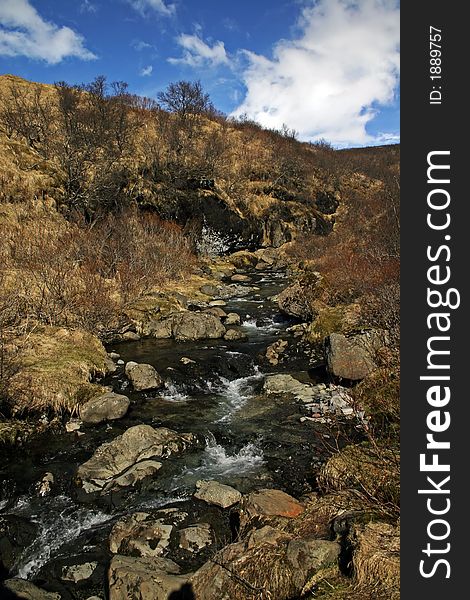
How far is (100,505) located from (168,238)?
20114 mm

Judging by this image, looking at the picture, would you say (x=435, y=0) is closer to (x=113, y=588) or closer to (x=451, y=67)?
(x=451, y=67)

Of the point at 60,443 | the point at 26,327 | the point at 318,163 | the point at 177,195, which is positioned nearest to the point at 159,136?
the point at 177,195

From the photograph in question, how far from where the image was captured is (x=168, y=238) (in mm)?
25016

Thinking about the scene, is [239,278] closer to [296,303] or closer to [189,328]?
[296,303]

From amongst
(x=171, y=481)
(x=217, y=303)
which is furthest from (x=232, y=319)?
(x=171, y=481)

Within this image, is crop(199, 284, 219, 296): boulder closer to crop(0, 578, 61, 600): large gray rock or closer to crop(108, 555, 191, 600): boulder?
crop(0, 578, 61, 600): large gray rock

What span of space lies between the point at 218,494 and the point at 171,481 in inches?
42.9

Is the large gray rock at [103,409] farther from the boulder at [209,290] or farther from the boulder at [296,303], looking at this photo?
the boulder at [209,290]

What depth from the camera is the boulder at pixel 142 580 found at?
3840mm

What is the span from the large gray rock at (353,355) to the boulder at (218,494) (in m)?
4.40

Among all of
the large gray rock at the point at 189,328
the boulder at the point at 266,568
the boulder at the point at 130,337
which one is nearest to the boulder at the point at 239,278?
the large gray rock at the point at 189,328

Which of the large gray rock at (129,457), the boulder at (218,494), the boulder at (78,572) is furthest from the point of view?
the large gray rock at (129,457)

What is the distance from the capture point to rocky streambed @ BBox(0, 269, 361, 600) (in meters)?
4.18

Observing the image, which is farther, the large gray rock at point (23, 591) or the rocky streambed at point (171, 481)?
the large gray rock at point (23, 591)
